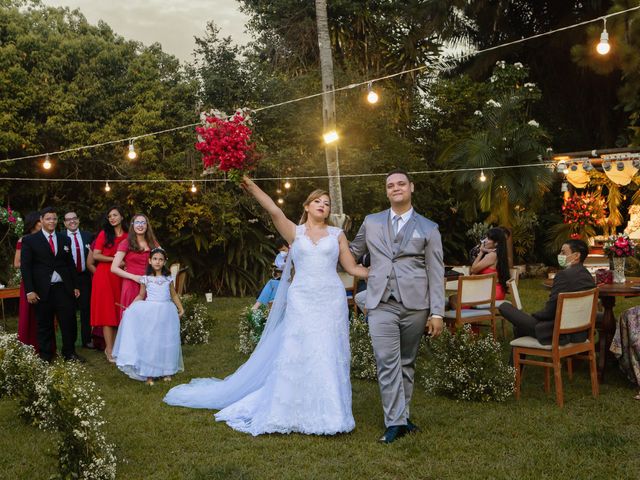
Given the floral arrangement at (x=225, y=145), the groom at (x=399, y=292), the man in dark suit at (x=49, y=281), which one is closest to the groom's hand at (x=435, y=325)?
the groom at (x=399, y=292)

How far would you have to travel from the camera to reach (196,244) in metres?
15.4

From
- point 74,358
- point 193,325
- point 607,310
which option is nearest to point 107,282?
point 74,358

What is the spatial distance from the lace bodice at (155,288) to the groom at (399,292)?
9.64ft

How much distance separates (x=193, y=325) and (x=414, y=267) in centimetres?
527

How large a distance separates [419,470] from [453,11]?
19.5 meters

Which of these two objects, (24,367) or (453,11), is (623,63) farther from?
(24,367)

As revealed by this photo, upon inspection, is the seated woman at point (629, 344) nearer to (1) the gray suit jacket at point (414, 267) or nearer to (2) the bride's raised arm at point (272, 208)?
(1) the gray suit jacket at point (414, 267)

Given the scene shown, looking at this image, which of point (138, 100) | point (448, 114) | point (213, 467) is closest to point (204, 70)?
point (138, 100)

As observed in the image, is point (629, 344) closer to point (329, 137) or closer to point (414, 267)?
point (414, 267)

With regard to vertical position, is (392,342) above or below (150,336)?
above

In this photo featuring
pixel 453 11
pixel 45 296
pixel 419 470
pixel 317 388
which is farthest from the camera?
pixel 453 11

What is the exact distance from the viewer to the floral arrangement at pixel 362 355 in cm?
670

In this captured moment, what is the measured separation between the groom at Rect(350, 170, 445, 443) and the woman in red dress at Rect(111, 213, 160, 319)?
362cm

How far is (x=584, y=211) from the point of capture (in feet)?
55.2
